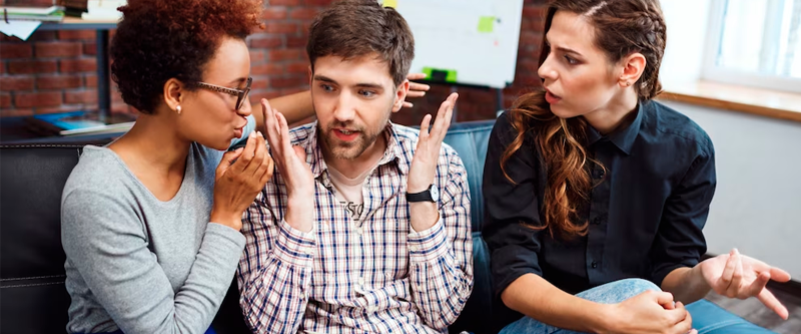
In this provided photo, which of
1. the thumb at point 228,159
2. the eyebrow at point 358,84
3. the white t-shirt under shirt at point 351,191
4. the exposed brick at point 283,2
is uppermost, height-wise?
the exposed brick at point 283,2

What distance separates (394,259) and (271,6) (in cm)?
303

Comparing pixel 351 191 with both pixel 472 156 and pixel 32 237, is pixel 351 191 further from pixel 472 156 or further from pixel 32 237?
pixel 32 237

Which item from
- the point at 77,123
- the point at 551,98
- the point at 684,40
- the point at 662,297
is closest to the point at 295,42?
the point at 77,123

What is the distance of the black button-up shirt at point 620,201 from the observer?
165 centimetres

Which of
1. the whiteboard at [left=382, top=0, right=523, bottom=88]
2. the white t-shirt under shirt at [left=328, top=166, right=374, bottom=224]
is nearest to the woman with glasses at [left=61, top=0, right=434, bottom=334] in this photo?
the white t-shirt under shirt at [left=328, top=166, right=374, bottom=224]

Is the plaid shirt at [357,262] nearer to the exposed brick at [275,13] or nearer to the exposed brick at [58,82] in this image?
the exposed brick at [58,82]

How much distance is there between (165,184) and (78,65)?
2562 millimetres

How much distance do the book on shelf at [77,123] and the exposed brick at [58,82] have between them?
1.83ft

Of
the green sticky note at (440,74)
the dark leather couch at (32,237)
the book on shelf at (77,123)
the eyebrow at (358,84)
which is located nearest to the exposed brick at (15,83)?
the book on shelf at (77,123)

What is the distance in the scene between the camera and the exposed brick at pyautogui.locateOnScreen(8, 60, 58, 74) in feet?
11.3

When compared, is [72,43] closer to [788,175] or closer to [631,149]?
[631,149]

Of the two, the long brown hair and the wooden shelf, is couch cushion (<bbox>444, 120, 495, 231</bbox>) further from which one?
the wooden shelf

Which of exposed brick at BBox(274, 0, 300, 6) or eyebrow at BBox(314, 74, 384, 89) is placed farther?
exposed brick at BBox(274, 0, 300, 6)

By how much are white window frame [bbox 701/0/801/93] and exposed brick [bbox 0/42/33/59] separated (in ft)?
10.5
